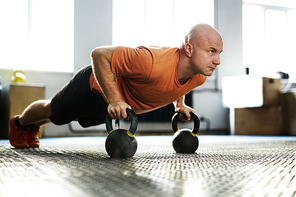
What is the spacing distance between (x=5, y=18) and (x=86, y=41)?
1065 mm

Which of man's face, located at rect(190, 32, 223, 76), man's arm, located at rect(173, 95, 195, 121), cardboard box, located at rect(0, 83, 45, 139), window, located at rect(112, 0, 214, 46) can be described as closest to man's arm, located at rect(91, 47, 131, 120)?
man's face, located at rect(190, 32, 223, 76)

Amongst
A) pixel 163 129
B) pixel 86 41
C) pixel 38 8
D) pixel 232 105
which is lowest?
pixel 163 129

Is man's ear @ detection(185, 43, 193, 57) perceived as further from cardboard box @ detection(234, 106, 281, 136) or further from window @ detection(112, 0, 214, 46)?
cardboard box @ detection(234, 106, 281, 136)

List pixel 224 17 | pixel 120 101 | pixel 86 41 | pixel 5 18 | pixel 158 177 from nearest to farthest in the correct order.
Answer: pixel 158 177 → pixel 120 101 → pixel 5 18 → pixel 86 41 → pixel 224 17

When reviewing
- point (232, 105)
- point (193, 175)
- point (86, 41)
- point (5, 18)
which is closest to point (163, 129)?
point (232, 105)

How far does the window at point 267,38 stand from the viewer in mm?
5266

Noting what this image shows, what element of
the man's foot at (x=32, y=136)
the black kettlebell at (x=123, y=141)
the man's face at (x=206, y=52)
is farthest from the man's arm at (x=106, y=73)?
the man's foot at (x=32, y=136)

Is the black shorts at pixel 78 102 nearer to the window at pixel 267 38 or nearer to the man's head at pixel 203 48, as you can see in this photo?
the man's head at pixel 203 48

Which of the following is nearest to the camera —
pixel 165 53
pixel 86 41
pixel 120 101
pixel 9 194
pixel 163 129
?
pixel 9 194

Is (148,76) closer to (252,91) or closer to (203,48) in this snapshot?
(203,48)

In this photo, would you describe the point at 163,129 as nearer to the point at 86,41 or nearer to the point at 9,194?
the point at 86,41

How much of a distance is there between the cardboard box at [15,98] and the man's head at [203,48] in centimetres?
263

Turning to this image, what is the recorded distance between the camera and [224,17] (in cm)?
508

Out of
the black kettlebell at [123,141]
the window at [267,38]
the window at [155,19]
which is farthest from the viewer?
the window at [267,38]
